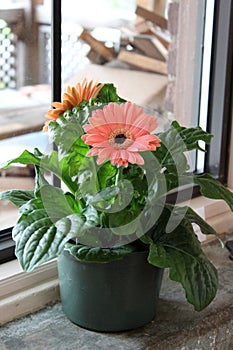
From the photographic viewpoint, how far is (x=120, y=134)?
0.99m

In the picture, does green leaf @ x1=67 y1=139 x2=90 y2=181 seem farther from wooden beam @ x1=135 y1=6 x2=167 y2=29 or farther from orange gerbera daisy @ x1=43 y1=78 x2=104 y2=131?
wooden beam @ x1=135 y1=6 x2=167 y2=29

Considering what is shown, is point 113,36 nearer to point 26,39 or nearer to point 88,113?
point 26,39

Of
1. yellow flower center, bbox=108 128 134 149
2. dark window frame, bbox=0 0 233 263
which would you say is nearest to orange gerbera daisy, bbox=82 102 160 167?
yellow flower center, bbox=108 128 134 149

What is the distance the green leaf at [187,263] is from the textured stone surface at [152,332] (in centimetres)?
14

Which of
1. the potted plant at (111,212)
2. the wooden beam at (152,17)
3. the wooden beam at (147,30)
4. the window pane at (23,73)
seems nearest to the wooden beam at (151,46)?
the wooden beam at (147,30)

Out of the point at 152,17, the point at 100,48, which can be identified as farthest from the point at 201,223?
the point at 100,48

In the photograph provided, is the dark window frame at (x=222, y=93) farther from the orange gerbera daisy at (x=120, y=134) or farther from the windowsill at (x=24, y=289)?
the orange gerbera daisy at (x=120, y=134)

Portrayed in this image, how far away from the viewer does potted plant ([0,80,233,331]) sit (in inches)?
39.1

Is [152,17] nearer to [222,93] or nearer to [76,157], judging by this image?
[222,93]

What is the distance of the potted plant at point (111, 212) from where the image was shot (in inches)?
39.1

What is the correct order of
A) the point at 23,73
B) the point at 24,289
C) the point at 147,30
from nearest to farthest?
1. the point at 24,289
2. the point at 23,73
3. the point at 147,30

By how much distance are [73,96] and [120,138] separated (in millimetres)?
127

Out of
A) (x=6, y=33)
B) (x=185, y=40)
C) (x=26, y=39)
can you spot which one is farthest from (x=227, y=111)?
(x=26, y=39)

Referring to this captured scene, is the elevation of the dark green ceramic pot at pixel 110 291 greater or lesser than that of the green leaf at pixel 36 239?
lesser
